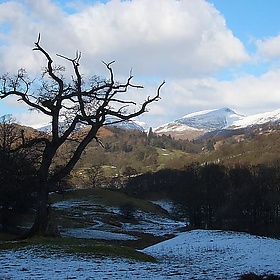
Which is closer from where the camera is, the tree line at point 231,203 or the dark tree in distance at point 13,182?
the dark tree in distance at point 13,182

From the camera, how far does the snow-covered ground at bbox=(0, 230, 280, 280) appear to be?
1294 centimetres

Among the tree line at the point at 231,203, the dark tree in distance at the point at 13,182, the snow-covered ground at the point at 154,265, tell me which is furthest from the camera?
the tree line at the point at 231,203

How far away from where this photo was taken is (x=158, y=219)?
88188 mm

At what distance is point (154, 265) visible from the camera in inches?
645

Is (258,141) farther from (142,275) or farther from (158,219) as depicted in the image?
(142,275)

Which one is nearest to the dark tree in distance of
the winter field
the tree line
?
the winter field

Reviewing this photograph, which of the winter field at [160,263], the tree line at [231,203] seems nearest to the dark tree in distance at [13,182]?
the winter field at [160,263]

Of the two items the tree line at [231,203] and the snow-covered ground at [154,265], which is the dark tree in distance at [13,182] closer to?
the snow-covered ground at [154,265]

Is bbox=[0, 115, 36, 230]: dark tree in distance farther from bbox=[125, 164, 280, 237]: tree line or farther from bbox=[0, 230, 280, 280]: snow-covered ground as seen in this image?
bbox=[125, 164, 280, 237]: tree line

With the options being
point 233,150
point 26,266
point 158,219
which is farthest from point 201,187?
point 233,150

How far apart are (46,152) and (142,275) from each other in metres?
12.0

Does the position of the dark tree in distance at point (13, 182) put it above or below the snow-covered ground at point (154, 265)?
above

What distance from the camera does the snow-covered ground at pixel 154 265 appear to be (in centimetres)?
1294

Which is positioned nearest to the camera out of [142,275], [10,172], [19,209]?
[142,275]
